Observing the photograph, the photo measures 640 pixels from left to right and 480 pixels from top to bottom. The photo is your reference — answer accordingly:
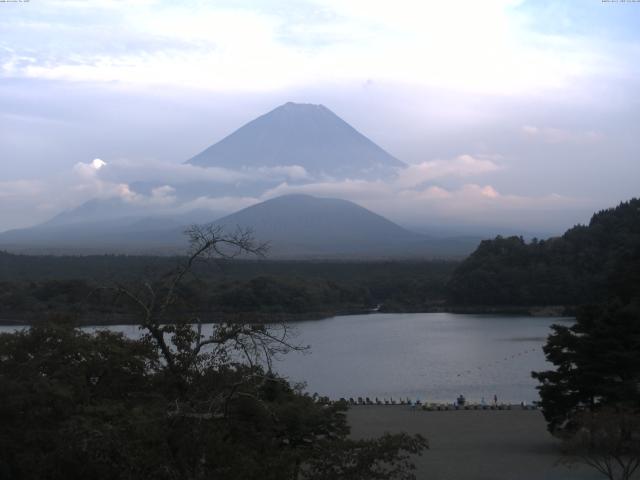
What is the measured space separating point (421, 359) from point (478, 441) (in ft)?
37.9

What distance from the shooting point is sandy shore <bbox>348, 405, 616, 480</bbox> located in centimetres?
977

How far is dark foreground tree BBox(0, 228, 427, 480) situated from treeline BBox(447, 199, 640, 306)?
3430 cm

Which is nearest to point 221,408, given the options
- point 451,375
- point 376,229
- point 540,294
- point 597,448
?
point 597,448

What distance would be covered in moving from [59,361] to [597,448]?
5069 mm

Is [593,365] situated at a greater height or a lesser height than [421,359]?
greater

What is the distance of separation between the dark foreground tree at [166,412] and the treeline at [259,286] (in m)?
17.1

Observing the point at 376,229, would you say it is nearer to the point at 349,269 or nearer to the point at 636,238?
the point at 349,269

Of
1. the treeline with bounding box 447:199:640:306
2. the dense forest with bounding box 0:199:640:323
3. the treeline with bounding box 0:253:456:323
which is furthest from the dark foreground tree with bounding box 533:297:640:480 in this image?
the treeline with bounding box 447:199:640:306

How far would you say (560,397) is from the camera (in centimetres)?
1103

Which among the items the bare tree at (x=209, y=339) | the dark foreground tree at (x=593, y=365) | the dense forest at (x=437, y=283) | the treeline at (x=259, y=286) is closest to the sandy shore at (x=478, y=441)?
the dark foreground tree at (x=593, y=365)

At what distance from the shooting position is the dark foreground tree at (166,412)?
4.50 meters

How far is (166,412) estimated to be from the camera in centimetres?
461

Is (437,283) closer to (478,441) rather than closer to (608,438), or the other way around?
(478,441)

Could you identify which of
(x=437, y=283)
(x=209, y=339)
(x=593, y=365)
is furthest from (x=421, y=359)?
(x=437, y=283)
